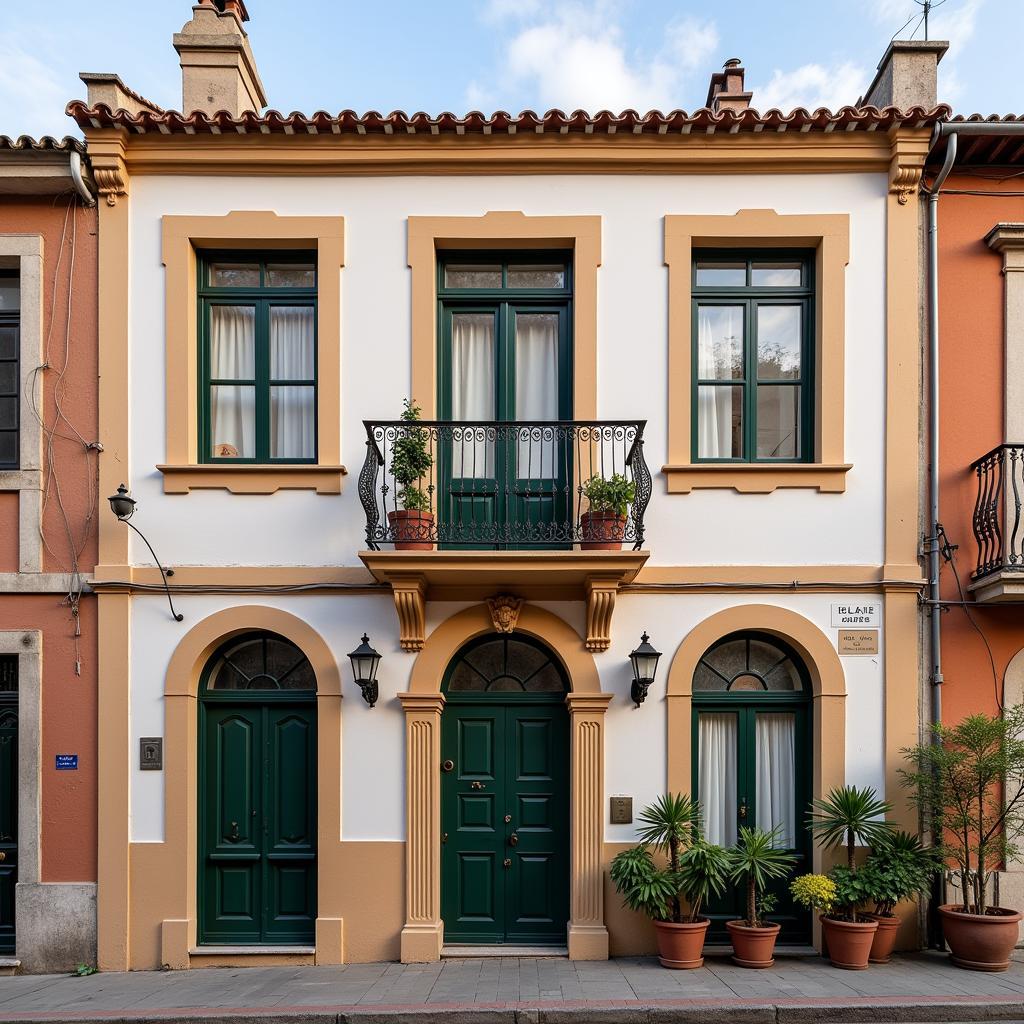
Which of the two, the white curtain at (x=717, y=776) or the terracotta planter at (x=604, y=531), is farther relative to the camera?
the white curtain at (x=717, y=776)

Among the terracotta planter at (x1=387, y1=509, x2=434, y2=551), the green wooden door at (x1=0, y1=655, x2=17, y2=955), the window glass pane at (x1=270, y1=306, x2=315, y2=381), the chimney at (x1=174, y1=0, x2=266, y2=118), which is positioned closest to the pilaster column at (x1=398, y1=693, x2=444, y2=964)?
the terracotta planter at (x1=387, y1=509, x2=434, y2=551)

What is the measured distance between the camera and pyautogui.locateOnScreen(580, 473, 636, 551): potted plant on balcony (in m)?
7.56

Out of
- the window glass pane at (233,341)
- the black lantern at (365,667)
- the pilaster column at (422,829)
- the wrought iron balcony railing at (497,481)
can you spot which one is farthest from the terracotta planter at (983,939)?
the window glass pane at (233,341)

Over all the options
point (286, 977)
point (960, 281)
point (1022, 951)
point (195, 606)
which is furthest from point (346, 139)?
point (1022, 951)

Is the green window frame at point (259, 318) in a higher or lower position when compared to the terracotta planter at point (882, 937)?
higher

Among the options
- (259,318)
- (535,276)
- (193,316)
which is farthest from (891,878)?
(193,316)

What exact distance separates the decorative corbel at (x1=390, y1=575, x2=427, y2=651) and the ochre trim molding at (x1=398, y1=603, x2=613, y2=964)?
0.14m

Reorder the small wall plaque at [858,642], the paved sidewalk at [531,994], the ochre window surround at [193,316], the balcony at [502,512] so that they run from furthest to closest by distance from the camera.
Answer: the ochre window surround at [193,316] < the small wall plaque at [858,642] < the balcony at [502,512] < the paved sidewalk at [531,994]

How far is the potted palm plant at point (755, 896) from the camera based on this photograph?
24.2 feet

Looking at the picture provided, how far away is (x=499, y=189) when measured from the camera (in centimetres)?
834

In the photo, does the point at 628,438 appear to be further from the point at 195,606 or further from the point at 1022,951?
the point at 1022,951

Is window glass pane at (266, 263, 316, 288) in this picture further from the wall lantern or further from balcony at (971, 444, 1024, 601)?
balcony at (971, 444, 1024, 601)

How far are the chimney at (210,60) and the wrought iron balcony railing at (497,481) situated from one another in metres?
4.32

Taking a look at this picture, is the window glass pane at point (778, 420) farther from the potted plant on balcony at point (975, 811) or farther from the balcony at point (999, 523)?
the potted plant on balcony at point (975, 811)
